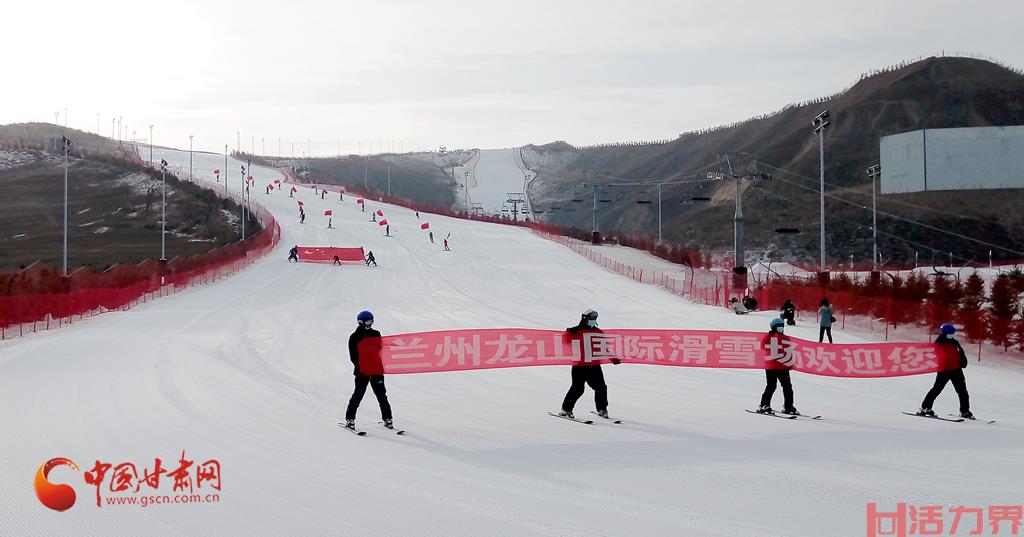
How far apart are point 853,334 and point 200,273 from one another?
110ft

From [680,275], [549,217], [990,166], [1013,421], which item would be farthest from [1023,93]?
[1013,421]

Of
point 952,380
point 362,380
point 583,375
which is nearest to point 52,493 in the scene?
point 362,380

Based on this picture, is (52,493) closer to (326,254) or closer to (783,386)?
(783,386)

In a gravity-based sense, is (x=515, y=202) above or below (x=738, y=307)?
above

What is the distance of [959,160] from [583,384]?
71925 mm

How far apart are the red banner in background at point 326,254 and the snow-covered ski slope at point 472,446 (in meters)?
33.6

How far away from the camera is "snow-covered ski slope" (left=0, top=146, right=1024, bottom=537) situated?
8.28 metres

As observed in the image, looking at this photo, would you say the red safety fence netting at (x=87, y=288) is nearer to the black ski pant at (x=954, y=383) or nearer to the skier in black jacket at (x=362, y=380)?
the skier in black jacket at (x=362, y=380)

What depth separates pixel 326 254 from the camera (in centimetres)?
5909

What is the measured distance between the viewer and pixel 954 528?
800 centimetres

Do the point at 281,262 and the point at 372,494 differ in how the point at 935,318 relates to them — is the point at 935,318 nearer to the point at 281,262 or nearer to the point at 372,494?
the point at 372,494

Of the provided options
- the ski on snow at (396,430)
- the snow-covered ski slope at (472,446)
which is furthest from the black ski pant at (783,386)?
the ski on snow at (396,430)

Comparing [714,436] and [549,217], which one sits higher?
[549,217]

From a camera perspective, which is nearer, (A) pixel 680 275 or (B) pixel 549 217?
(A) pixel 680 275
